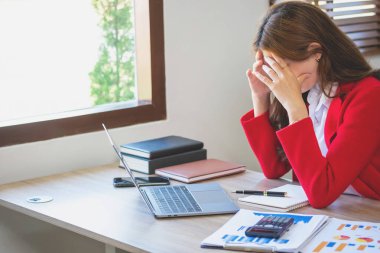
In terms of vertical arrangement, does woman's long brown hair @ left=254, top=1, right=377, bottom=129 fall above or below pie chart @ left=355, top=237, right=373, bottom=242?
above

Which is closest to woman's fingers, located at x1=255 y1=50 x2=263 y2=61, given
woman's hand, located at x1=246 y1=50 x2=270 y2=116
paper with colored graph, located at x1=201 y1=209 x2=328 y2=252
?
woman's hand, located at x1=246 y1=50 x2=270 y2=116

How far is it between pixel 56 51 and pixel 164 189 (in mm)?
1138

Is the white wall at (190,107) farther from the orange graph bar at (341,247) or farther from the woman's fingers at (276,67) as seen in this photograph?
the orange graph bar at (341,247)

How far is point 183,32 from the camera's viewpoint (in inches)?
107

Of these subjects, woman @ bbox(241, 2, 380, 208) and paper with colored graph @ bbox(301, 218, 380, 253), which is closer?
Result: paper with colored graph @ bbox(301, 218, 380, 253)

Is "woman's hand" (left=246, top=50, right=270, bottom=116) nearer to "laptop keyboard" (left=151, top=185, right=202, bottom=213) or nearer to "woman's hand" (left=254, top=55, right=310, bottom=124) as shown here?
"woman's hand" (left=254, top=55, right=310, bottom=124)

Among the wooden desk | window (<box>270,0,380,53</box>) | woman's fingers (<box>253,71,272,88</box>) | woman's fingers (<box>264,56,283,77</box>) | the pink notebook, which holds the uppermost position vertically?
window (<box>270,0,380,53</box>)

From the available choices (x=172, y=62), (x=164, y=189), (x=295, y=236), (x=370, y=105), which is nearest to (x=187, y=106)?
(x=172, y=62)

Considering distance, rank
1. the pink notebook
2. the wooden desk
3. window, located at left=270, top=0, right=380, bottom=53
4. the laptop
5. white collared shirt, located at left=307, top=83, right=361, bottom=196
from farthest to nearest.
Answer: window, located at left=270, top=0, right=380, bottom=53 → the pink notebook → white collared shirt, located at left=307, top=83, right=361, bottom=196 → the laptop → the wooden desk

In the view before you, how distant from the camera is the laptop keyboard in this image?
180 centimetres

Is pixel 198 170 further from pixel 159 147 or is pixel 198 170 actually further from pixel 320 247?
pixel 320 247

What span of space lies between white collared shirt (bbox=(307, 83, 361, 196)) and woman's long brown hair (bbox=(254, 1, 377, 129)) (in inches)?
1.6

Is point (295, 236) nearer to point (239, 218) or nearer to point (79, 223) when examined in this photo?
point (239, 218)

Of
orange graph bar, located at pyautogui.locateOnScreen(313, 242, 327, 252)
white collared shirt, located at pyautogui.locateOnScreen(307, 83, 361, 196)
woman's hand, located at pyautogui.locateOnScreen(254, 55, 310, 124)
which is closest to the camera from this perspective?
orange graph bar, located at pyautogui.locateOnScreen(313, 242, 327, 252)
